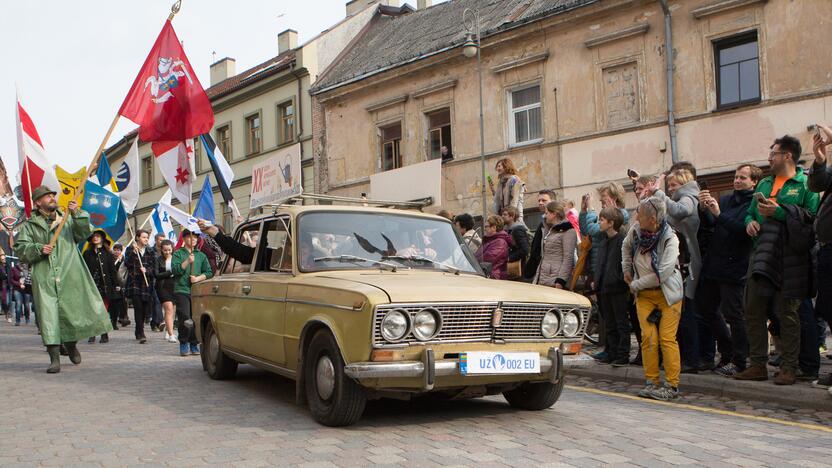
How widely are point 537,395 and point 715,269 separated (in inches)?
109

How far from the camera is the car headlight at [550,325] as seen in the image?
5.74 meters

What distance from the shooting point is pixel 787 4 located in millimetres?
17203

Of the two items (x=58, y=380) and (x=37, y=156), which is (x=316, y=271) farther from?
(x=37, y=156)

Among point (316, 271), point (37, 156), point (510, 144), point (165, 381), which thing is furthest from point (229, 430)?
point (510, 144)

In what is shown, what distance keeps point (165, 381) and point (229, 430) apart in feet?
9.72

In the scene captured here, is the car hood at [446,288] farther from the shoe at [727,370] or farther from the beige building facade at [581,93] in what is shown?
the beige building facade at [581,93]

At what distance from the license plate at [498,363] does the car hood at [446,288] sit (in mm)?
376

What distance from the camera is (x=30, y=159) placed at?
10984 mm

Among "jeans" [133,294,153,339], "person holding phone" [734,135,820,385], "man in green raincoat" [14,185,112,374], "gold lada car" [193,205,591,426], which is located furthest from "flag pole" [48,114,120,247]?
"person holding phone" [734,135,820,385]

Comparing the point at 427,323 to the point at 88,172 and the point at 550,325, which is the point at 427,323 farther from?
the point at 88,172

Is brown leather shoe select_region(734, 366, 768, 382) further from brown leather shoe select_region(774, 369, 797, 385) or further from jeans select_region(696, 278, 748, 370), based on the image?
jeans select_region(696, 278, 748, 370)

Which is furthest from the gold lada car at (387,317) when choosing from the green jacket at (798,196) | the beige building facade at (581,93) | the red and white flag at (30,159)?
the beige building facade at (581,93)

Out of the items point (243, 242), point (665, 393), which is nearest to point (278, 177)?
point (243, 242)

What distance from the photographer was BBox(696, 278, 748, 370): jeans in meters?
7.74
